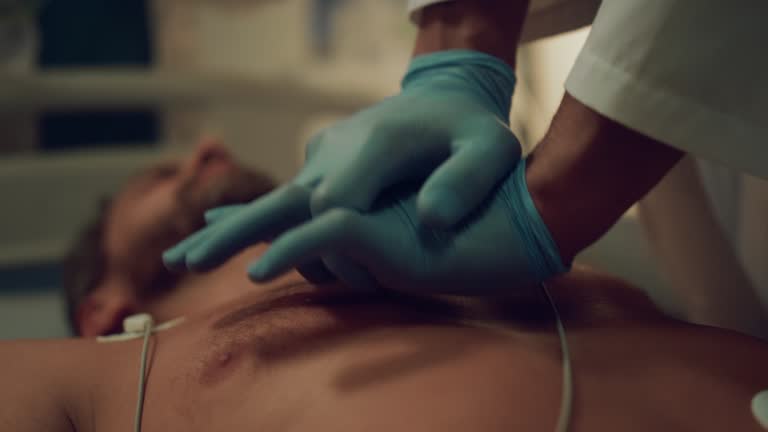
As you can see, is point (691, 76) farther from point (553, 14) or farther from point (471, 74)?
point (553, 14)

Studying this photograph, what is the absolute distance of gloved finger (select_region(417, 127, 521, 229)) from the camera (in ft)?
2.17

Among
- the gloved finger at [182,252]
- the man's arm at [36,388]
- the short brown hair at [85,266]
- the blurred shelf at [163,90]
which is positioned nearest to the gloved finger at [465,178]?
the gloved finger at [182,252]

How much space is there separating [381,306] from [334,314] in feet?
0.17

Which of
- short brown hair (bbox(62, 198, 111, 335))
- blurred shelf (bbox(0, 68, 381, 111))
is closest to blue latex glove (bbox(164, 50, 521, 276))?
short brown hair (bbox(62, 198, 111, 335))

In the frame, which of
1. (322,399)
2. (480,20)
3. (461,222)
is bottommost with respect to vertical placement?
(322,399)

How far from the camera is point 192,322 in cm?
85

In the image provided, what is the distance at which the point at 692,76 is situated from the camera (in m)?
0.61

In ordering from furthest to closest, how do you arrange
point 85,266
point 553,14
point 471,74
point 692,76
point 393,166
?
point 85,266
point 553,14
point 471,74
point 393,166
point 692,76

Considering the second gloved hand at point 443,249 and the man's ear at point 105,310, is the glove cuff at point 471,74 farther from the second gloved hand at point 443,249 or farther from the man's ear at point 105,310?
the man's ear at point 105,310

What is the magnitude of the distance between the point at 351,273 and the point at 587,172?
0.24 m

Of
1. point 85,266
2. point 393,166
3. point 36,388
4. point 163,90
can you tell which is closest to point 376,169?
point 393,166

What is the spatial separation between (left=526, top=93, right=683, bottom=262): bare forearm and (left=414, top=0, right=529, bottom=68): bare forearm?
22cm

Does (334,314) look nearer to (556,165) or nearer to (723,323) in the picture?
(556,165)

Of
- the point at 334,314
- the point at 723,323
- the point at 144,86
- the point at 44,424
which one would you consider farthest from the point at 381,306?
the point at 144,86
